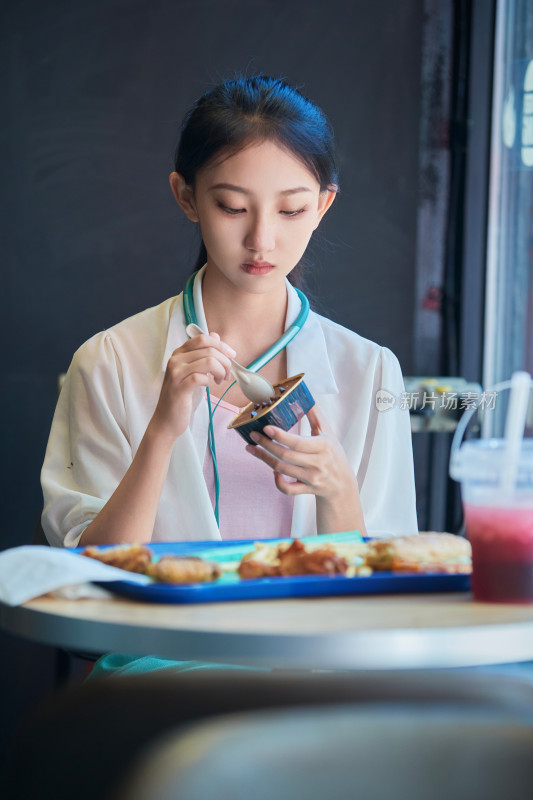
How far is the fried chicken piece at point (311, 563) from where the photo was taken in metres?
0.85

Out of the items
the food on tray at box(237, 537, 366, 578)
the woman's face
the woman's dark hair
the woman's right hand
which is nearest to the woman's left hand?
the woman's right hand

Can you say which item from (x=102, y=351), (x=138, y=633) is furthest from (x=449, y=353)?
(x=138, y=633)

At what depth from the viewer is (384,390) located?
5.50 feet

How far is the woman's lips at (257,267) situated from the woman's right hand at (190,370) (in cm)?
28

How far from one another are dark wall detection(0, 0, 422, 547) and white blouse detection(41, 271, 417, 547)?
1.08 metres

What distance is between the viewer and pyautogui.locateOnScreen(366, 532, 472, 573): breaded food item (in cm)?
88

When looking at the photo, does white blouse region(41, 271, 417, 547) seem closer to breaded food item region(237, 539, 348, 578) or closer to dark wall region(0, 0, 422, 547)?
breaded food item region(237, 539, 348, 578)

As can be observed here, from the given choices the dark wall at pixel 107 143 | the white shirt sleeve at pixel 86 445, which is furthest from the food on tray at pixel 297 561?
the dark wall at pixel 107 143

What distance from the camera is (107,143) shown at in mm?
2727

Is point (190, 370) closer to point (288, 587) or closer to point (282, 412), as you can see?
point (282, 412)

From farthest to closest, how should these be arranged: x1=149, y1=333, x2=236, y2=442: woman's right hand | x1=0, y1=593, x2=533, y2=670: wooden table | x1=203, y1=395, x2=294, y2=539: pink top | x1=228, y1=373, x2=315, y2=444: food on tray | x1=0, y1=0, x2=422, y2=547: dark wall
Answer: x1=0, y1=0, x2=422, y2=547: dark wall < x1=203, y1=395, x2=294, y2=539: pink top < x1=149, y1=333, x2=236, y2=442: woman's right hand < x1=228, y1=373, x2=315, y2=444: food on tray < x1=0, y1=593, x2=533, y2=670: wooden table

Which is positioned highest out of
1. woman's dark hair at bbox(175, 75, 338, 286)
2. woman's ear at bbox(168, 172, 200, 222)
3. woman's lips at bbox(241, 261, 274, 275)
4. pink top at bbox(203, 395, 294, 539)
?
woman's dark hair at bbox(175, 75, 338, 286)

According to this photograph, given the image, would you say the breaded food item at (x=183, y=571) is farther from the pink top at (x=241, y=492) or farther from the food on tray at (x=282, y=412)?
the pink top at (x=241, y=492)

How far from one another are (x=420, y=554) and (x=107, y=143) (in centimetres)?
211
